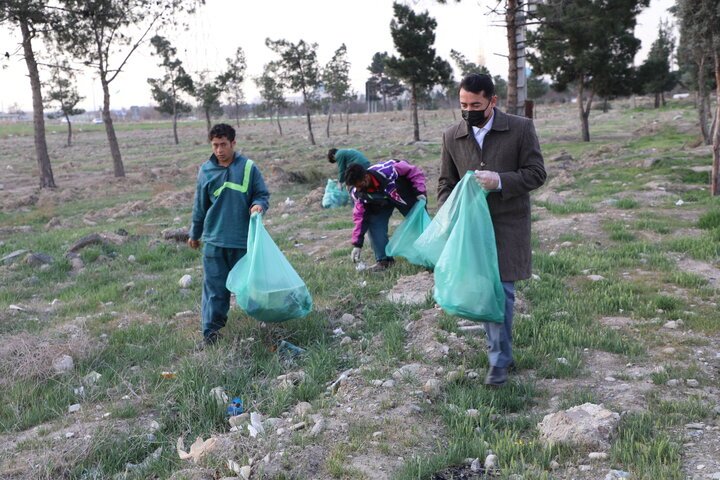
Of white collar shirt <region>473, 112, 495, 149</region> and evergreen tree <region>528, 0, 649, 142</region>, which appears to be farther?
evergreen tree <region>528, 0, 649, 142</region>

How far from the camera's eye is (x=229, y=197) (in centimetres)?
442

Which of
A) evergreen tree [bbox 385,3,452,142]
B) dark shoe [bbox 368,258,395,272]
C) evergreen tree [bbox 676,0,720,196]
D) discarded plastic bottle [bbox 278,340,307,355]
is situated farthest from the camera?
evergreen tree [bbox 385,3,452,142]

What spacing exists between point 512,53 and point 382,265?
5.64m

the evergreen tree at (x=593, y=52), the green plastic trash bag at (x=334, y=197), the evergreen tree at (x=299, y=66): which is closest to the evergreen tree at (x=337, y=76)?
the evergreen tree at (x=299, y=66)

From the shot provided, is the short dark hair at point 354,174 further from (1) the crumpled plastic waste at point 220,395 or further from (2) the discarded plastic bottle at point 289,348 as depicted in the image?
(1) the crumpled plastic waste at point 220,395

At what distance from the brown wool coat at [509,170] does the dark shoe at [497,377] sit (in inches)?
20.4

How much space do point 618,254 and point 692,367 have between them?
2840 millimetres

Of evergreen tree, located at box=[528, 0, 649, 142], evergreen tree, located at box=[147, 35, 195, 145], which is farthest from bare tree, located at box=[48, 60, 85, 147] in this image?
evergreen tree, located at box=[528, 0, 649, 142]

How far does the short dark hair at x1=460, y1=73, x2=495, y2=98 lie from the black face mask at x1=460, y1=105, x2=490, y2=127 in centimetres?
8

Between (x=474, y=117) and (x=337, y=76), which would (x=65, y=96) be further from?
(x=474, y=117)

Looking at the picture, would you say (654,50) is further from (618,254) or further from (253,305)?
(253,305)

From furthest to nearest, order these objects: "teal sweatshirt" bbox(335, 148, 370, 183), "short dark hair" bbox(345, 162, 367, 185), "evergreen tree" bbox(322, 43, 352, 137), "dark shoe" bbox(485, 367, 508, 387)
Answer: "evergreen tree" bbox(322, 43, 352, 137), "teal sweatshirt" bbox(335, 148, 370, 183), "short dark hair" bbox(345, 162, 367, 185), "dark shoe" bbox(485, 367, 508, 387)

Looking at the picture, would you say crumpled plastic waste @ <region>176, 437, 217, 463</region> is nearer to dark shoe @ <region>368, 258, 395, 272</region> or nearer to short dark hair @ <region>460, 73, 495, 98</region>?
short dark hair @ <region>460, 73, 495, 98</region>

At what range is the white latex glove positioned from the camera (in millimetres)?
3074
